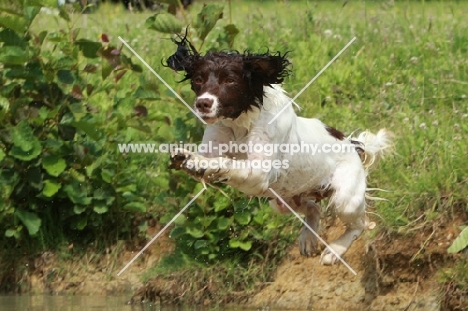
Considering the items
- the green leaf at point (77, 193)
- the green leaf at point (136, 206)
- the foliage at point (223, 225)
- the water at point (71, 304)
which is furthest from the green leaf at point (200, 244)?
the green leaf at point (77, 193)

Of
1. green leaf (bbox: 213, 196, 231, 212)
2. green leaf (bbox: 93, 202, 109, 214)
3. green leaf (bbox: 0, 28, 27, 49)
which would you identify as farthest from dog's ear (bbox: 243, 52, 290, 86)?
green leaf (bbox: 93, 202, 109, 214)

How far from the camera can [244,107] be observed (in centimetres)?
584

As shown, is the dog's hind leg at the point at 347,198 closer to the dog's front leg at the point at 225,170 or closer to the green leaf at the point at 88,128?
the dog's front leg at the point at 225,170

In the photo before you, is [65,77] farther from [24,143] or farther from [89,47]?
[24,143]

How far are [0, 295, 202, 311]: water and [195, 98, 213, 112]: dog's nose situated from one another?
7.48 feet

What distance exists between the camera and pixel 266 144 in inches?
233

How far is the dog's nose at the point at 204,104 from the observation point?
556 centimetres

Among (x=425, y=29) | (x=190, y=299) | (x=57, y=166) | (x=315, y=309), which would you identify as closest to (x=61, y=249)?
(x=57, y=166)

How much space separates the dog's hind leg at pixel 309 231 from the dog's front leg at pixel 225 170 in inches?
36.3

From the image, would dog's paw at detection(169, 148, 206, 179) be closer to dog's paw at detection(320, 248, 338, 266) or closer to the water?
dog's paw at detection(320, 248, 338, 266)

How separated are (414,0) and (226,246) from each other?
6.23 meters

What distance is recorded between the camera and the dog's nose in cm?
556

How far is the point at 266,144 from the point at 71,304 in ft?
8.22

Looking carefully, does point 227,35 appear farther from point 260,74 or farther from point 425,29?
point 425,29
